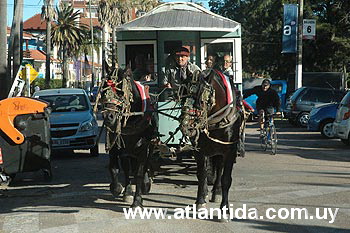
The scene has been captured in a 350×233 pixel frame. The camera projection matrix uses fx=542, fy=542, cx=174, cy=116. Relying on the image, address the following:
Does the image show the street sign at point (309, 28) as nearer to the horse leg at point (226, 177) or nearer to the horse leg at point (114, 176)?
the horse leg at point (114, 176)

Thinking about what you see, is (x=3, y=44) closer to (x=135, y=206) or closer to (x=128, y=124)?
(x=128, y=124)

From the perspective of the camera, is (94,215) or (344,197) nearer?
(94,215)

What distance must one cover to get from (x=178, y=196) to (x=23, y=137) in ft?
12.2

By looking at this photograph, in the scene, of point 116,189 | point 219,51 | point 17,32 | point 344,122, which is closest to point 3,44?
point 17,32

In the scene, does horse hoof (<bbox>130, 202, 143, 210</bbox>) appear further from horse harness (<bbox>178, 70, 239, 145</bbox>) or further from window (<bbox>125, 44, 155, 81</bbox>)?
window (<bbox>125, 44, 155, 81</bbox>)

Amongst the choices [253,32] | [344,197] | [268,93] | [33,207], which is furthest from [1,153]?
[253,32]

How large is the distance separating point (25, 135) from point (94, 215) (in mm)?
3828

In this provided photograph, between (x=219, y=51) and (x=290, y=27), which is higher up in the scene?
(x=290, y=27)

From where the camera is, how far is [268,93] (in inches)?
614

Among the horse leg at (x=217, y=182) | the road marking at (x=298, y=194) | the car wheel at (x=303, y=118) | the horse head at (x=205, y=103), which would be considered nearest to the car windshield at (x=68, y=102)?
the horse leg at (x=217, y=182)

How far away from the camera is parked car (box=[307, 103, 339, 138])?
19750 mm

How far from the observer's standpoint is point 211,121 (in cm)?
734

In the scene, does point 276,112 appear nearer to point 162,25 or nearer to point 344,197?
point 162,25

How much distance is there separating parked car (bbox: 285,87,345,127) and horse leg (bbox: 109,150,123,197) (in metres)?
16.7
